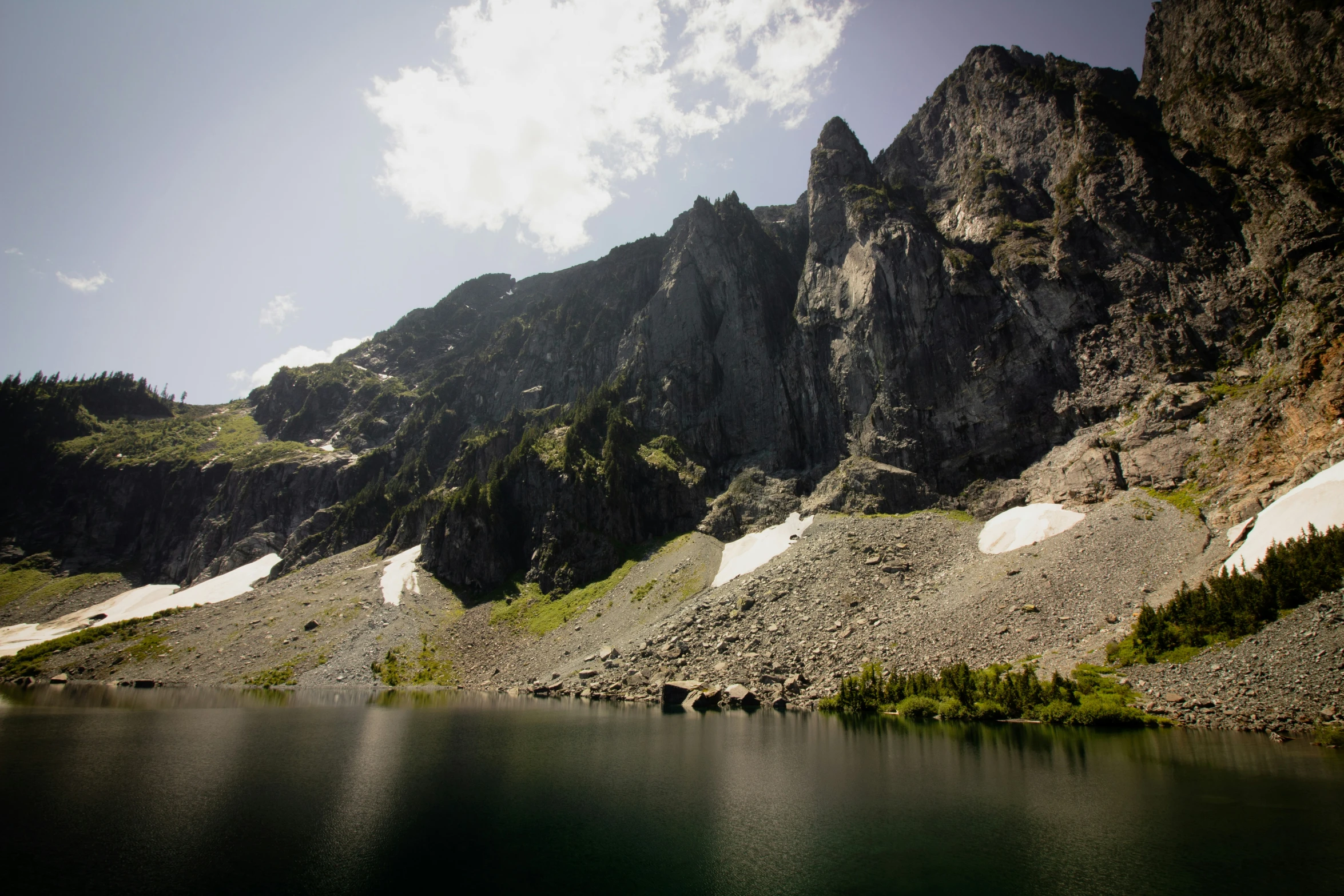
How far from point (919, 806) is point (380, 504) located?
124 m

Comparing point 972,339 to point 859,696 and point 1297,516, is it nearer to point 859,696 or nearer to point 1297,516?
point 1297,516

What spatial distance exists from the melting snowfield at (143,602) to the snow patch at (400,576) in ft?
101

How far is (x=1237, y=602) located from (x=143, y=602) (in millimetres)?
164257

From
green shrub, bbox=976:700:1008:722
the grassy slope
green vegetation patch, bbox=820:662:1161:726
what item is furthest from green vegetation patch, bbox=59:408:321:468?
green shrub, bbox=976:700:1008:722

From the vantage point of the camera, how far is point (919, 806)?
66.2 ft

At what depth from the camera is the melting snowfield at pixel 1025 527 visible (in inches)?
2281

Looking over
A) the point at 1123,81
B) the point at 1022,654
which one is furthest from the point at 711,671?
the point at 1123,81

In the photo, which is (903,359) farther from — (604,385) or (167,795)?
(167,795)

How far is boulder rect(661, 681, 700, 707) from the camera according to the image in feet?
161

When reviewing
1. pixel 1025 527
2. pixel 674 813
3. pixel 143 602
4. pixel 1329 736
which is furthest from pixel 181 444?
pixel 1329 736

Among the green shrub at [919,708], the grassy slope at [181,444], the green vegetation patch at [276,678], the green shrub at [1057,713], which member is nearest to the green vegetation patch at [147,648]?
the green vegetation patch at [276,678]

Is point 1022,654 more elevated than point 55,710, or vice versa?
point 1022,654

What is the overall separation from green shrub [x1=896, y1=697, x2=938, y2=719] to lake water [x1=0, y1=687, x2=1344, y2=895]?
478 centimetres

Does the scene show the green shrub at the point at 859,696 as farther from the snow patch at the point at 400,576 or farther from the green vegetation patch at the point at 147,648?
the green vegetation patch at the point at 147,648
